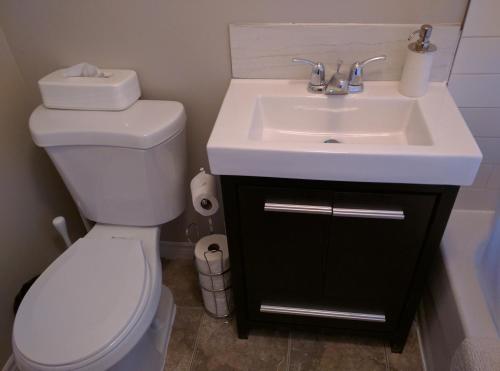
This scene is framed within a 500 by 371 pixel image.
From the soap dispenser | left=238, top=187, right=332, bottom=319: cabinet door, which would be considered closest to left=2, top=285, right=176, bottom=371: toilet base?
left=238, top=187, right=332, bottom=319: cabinet door

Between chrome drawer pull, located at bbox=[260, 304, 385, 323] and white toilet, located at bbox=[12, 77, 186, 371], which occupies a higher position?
white toilet, located at bbox=[12, 77, 186, 371]

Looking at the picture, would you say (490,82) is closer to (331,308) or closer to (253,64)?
(253,64)

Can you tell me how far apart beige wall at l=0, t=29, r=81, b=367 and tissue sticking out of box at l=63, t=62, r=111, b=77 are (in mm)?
251

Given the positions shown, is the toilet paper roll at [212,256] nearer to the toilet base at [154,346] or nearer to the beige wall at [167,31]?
the toilet base at [154,346]

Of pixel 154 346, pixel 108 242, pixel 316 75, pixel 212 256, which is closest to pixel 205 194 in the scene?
pixel 212 256

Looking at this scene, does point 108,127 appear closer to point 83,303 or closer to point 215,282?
point 83,303

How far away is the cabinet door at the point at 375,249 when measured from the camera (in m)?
0.98

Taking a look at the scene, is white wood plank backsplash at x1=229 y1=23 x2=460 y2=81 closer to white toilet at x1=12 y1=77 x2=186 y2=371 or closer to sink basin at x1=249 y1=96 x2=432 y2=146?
sink basin at x1=249 y1=96 x2=432 y2=146

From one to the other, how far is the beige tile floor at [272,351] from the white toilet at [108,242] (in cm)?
14

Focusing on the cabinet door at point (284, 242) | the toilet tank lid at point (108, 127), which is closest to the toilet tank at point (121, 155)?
the toilet tank lid at point (108, 127)

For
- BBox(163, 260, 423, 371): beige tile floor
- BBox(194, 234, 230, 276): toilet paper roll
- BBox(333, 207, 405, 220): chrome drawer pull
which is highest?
BBox(333, 207, 405, 220): chrome drawer pull

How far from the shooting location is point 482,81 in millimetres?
1138

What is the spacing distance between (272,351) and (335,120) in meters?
0.89

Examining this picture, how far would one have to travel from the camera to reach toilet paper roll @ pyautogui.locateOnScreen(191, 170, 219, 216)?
1197 mm
